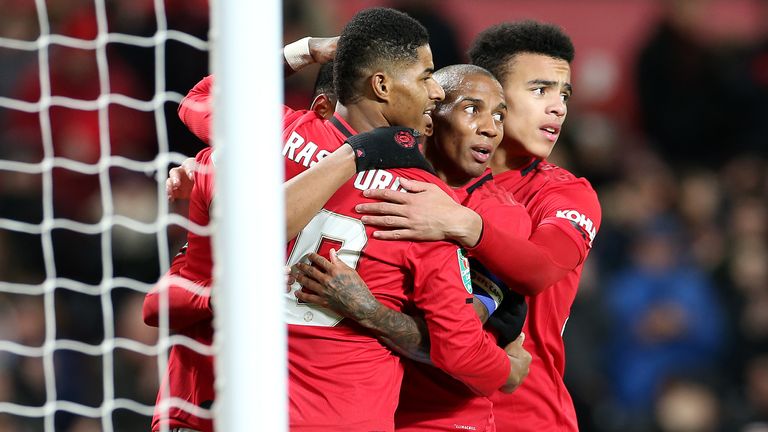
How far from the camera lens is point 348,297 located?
9.23ft

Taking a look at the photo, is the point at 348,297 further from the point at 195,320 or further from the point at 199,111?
the point at 199,111

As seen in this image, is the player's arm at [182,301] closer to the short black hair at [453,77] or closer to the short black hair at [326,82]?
the short black hair at [326,82]

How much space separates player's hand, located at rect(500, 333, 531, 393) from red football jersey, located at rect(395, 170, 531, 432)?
92 mm

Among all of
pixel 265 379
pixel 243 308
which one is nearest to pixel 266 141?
pixel 243 308

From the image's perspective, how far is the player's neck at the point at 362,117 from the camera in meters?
2.95

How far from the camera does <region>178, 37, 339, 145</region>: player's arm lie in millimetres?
3295

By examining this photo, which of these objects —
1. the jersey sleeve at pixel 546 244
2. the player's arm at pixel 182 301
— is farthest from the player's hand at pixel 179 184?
the jersey sleeve at pixel 546 244

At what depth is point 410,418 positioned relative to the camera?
3.21 metres

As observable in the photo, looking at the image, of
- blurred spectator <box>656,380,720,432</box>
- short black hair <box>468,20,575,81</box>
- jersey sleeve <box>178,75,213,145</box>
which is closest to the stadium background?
blurred spectator <box>656,380,720,432</box>

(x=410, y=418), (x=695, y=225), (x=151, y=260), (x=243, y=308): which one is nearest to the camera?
(x=243, y=308)

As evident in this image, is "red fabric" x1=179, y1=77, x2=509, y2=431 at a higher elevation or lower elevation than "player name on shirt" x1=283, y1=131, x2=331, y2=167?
lower

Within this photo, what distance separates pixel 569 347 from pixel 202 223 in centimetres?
405

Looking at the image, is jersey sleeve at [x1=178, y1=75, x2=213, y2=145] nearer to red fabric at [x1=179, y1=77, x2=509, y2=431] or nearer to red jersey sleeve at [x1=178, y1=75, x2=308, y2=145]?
red jersey sleeve at [x1=178, y1=75, x2=308, y2=145]

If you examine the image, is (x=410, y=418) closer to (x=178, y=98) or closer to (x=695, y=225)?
(x=178, y=98)
